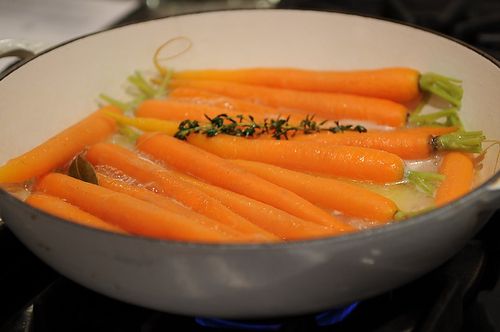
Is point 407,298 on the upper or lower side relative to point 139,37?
lower

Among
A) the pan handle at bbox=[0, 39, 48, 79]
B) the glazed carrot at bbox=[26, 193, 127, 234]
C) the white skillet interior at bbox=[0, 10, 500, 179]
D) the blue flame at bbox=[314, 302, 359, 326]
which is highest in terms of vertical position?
the pan handle at bbox=[0, 39, 48, 79]

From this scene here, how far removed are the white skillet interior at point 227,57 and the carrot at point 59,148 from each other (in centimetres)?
5

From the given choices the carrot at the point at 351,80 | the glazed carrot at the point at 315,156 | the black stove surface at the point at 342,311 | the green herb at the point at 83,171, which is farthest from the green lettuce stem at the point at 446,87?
the green herb at the point at 83,171

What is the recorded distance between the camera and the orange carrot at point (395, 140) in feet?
3.38

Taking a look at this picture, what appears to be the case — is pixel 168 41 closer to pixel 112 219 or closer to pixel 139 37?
pixel 139 37

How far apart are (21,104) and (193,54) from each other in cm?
43

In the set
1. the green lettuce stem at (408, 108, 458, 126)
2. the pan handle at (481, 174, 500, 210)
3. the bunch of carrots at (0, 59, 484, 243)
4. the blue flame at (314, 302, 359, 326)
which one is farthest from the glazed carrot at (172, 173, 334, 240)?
the green lettuce stem at (408, 108, 458, 126)

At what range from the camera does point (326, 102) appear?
1.22 m

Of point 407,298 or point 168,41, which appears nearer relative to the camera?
point 407,298

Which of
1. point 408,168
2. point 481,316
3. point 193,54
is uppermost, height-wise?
point 193,54

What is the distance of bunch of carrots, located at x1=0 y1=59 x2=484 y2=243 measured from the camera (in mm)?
839

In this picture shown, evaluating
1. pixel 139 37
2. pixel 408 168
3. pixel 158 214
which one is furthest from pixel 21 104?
pixel 408 168

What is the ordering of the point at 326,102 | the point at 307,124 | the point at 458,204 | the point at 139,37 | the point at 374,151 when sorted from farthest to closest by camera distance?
the point at 139,37
the point at 326,102
the point at 307,124
the point at 374,151
the point at 458,204

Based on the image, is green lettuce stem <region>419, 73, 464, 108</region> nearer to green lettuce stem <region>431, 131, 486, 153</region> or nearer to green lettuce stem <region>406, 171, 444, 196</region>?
green lettuce stem <region>431, 131, 486, 153</region>
